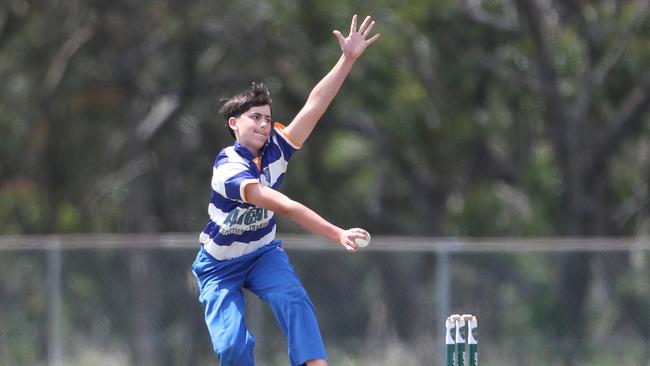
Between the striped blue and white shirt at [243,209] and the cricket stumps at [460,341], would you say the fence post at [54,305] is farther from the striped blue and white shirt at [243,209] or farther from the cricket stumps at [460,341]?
the cricket stumps at [460,341]

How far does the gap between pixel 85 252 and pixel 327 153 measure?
11.1m

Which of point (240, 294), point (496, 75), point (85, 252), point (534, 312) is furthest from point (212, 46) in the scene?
point (240, 294)

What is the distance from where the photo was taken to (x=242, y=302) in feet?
21.7

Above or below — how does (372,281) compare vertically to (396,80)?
below

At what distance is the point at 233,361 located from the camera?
252 inches

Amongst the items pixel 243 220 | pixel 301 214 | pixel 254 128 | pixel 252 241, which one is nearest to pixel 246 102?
pixel 254 128

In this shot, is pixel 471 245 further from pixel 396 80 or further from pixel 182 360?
pixel 396 80

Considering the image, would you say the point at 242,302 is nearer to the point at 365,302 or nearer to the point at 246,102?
the point at 246,102

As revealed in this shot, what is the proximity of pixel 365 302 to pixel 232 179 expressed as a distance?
22.2ft

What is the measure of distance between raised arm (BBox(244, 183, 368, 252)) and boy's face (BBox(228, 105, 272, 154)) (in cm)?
48

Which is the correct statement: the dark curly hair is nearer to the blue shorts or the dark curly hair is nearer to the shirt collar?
the shirt collar

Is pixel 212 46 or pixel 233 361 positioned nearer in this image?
pixel 233 361

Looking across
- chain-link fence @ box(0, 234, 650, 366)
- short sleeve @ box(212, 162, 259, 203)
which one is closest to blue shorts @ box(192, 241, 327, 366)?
short sleeve @ box(212, 162, 259, 203)

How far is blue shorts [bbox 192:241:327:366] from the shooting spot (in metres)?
6.29
